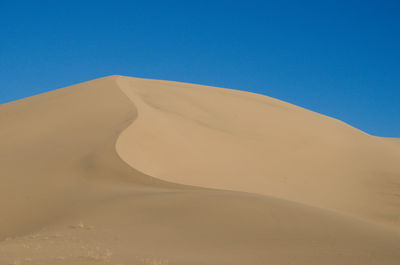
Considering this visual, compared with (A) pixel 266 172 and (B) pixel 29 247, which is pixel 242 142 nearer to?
(A) pixel 266 172

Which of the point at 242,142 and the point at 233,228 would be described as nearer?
the point at 233,228

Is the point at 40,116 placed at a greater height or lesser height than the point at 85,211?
greater

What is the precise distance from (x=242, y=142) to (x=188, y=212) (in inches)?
513

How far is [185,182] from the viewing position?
14867 millimetres

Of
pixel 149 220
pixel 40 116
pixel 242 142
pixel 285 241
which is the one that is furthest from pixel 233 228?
pixel 40 116

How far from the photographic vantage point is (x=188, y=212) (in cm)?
935

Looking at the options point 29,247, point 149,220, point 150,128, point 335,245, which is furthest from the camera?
point 150,128

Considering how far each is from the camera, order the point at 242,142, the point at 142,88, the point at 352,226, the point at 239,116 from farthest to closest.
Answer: the point at 142,88 → the point at 239,116 → the point at 242,142 → the point at 352,226

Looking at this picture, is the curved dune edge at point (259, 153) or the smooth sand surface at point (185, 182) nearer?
the smooth sand surface at point (185, 182)

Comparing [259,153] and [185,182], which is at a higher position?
[259,153]

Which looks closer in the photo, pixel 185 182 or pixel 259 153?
pixel 185 182

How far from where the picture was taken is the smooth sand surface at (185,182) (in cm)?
722

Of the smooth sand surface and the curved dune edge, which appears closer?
the smooth sand surface

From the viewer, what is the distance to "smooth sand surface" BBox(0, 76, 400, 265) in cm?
722
